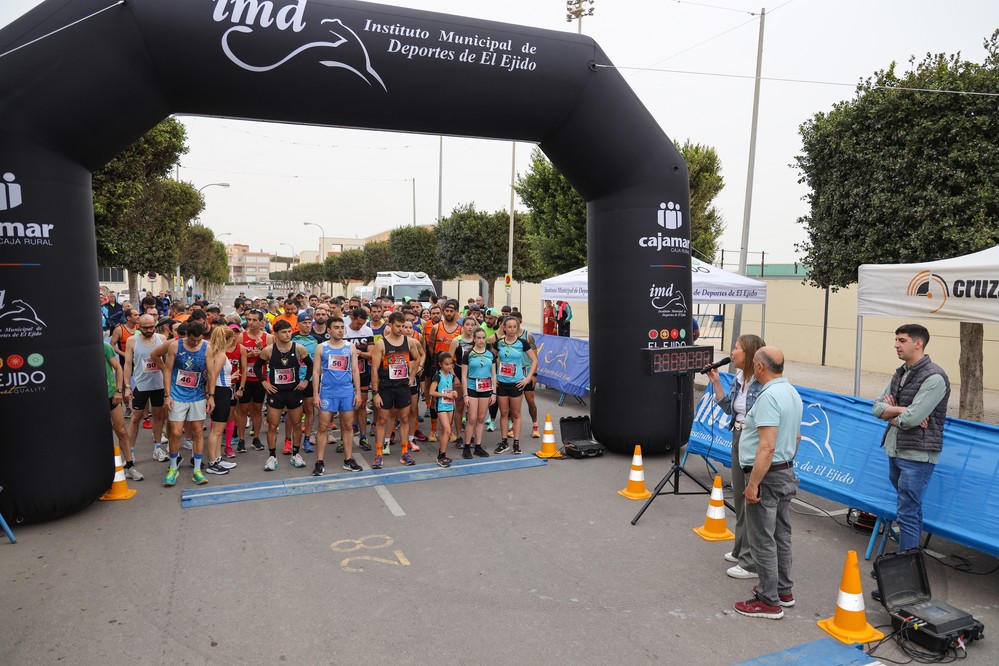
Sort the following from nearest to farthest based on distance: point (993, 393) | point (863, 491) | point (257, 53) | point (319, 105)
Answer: point (863, 491) → point (257, 53) → point (319, 105) → point (993, 393)

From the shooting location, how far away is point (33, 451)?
18.4 ft

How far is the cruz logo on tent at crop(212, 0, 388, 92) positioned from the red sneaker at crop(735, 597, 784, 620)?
20.0ft

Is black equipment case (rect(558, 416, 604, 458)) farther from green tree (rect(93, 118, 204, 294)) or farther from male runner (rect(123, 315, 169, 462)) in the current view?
green tree (rect(93, 118, 204, 294))

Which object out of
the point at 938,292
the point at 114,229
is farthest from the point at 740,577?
the point at 114,229

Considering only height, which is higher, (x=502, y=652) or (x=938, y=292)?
(x=938, y=292)

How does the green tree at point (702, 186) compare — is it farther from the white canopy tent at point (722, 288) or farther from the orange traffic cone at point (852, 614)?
the orange traffic cone at point (852, 614)

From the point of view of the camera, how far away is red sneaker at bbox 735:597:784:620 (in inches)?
168

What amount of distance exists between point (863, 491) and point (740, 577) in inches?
59.4

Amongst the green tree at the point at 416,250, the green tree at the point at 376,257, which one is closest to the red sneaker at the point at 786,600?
the green tree at the point at 416,250

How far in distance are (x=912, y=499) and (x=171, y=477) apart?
7.19m

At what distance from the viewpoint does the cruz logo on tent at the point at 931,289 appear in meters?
7.14

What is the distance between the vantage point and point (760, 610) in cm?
430

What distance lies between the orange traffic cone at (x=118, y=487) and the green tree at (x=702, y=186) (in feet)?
62.6

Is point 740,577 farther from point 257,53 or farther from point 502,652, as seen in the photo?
point 257,53
